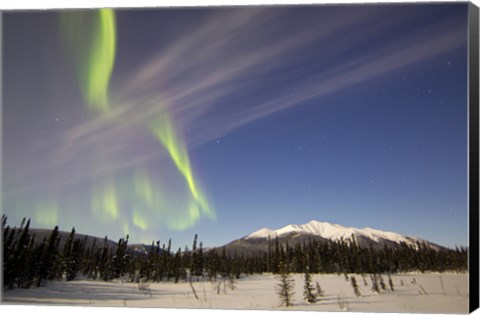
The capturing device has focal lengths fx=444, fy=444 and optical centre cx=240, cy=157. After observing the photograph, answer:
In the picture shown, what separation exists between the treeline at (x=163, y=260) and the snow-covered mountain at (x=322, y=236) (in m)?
0.20

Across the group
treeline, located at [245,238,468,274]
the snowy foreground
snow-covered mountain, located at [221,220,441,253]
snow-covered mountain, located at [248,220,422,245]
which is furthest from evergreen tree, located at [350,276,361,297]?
snow-covered mountain, located at [248,220,422,245]

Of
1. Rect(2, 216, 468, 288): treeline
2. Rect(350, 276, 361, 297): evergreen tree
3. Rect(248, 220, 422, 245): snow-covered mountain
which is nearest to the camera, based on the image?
Rect(350, 276, 361, 297): evergreen tree

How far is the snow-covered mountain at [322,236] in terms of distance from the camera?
1016cm

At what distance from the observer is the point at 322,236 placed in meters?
10.6

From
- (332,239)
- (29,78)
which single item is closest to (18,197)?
(29,78)

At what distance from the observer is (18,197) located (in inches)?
433

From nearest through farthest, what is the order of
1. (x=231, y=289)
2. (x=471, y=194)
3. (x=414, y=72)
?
1. (x=471, y=194)
2. (x=414, y=72)
3. (x=231, y=289)

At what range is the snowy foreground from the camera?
356 inches

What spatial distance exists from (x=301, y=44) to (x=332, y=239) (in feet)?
16.0

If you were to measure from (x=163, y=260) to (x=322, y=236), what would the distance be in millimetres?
4356

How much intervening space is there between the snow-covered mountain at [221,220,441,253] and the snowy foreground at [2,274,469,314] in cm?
86

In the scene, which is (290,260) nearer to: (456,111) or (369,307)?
(369,307)

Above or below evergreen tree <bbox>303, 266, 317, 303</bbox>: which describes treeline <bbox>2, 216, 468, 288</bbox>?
above

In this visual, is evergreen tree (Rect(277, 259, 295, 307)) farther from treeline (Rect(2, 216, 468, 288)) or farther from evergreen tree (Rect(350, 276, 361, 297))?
evergreen tree (Rect(350, 276, 361, 297))
